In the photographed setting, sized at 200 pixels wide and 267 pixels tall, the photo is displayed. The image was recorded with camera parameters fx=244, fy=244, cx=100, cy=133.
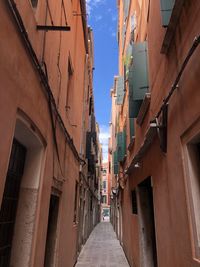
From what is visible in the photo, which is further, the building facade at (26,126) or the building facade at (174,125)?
the building facade at (174,125)

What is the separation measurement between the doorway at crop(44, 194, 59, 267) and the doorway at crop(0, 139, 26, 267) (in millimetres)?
1849

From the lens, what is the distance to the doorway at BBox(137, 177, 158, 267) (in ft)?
20.0

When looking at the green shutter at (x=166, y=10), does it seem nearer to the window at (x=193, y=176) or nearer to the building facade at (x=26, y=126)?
the building facade at (x=26, y=126)

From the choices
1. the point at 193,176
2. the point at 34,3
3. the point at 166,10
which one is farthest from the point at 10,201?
the point at 166,10

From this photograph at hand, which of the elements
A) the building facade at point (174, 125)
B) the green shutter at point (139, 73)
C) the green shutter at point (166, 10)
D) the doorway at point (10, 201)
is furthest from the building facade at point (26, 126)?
the green shutter at point (139, 73)

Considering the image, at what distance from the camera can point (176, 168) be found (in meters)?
3.35

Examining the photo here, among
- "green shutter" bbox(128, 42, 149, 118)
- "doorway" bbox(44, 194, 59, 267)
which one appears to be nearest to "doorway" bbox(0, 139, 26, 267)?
"doorway" bbox(44, 194, 59, 267)

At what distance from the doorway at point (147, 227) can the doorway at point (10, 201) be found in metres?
3.41

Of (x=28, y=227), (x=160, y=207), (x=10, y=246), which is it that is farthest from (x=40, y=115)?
(x=160, y=207)

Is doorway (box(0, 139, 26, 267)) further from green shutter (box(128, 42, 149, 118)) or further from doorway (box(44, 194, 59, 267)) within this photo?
green shutter (box(128, 42, 149, 118))

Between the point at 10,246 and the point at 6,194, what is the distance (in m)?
0.74

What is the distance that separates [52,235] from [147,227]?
2.52 metres

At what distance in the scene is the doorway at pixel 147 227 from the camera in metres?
6.09

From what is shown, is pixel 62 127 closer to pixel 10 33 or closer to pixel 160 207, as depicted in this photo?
pixel 160 207
